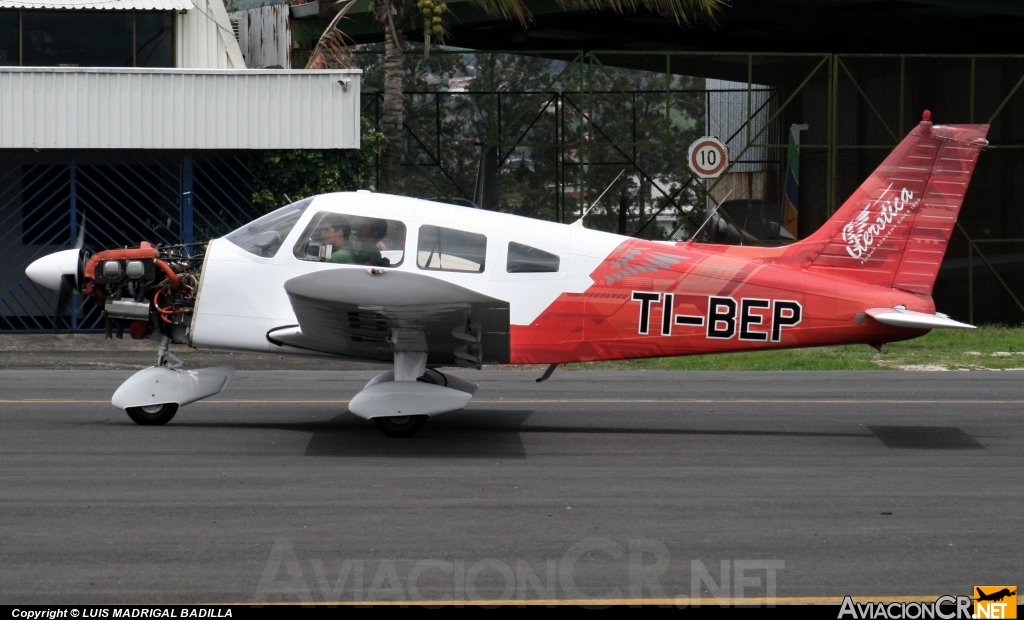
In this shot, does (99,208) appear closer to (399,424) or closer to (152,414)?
(152,414)

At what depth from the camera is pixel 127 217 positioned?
19.4 metres

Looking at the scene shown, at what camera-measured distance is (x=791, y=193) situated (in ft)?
73.2

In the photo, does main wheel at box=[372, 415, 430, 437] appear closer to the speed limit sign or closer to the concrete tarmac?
the concrete tarmac

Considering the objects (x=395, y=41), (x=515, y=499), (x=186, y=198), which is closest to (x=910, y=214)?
(x=515, y=499)

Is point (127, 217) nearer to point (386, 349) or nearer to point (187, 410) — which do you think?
point (187, 410)

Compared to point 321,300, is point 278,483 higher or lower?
lower

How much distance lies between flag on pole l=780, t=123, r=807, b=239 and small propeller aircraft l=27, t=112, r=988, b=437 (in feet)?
38.1

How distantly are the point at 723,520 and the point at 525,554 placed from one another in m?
1.52

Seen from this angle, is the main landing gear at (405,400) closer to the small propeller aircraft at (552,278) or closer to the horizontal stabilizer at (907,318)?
the small propeller aircraft at (552,278)

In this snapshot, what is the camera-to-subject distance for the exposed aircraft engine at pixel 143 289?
9.68 m

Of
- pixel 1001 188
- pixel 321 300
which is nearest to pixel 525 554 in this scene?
pixel 321 300

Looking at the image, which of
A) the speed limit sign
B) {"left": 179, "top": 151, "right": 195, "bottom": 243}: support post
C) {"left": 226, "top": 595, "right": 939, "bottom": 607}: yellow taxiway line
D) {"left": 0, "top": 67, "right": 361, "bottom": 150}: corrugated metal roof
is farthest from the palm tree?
{"left": 226, "top": 595, "right": 939, "bottom": 607}: yellow taxiway line

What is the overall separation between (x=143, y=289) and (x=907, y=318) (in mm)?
6743

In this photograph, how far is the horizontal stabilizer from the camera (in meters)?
9.14
